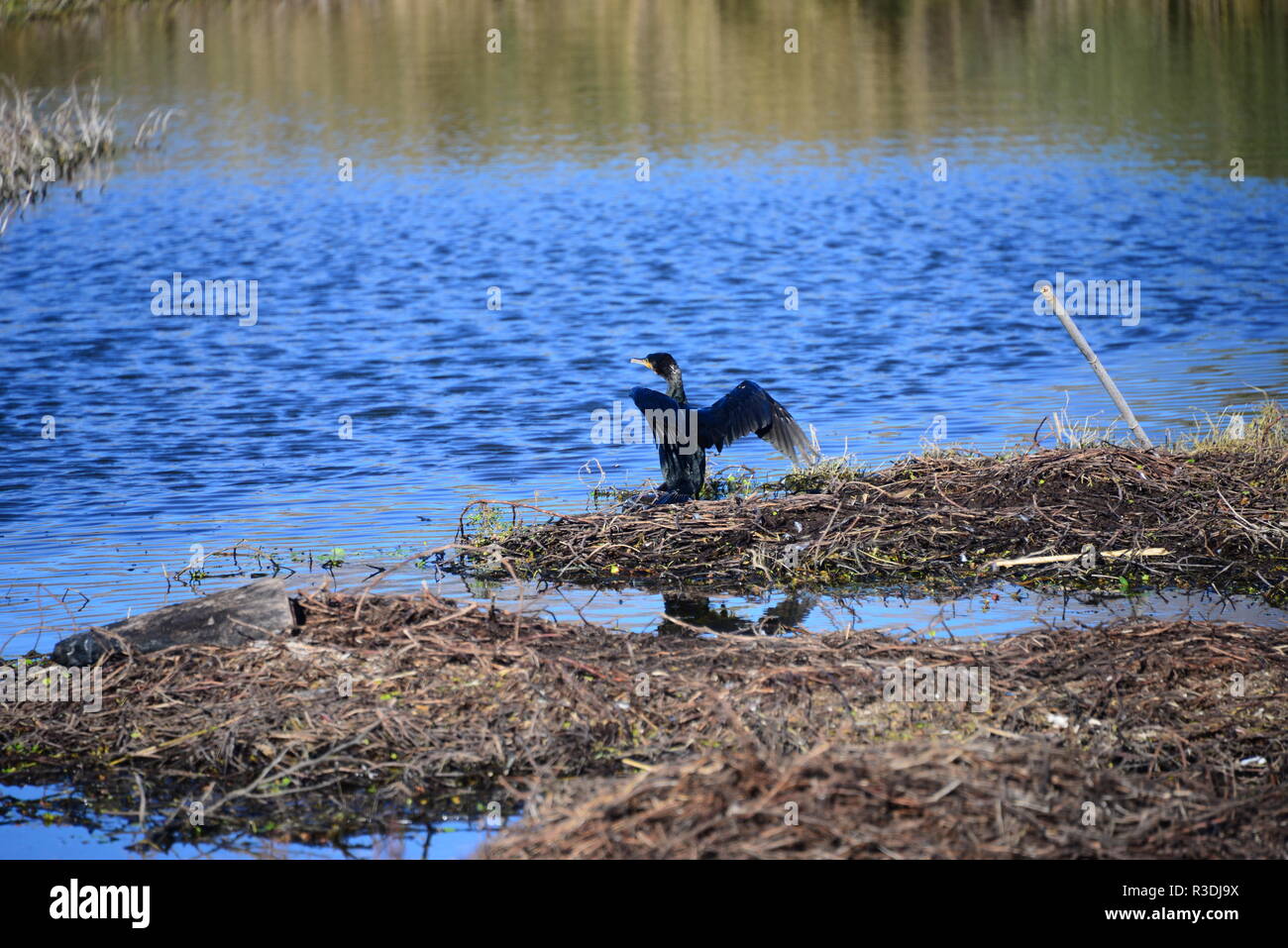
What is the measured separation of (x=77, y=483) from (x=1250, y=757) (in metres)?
9.96

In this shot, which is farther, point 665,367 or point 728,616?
point 665,367

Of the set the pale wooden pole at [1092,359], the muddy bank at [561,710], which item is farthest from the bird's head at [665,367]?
the muddy bank at [561,710]

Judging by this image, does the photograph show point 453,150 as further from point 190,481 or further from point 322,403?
point 190,481

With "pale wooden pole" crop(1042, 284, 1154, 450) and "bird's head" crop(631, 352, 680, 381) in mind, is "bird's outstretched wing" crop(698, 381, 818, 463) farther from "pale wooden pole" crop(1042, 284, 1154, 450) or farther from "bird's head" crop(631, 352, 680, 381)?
"pale wooden pole" crop(1042, 284, 1154, 450)

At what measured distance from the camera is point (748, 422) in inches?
383

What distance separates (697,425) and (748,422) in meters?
0.42

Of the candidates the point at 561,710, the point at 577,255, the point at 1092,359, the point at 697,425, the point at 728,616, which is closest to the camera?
the point at 561,710

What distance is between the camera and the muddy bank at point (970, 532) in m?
8.42

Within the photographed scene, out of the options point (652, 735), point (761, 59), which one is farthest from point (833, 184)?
point (652, 735)

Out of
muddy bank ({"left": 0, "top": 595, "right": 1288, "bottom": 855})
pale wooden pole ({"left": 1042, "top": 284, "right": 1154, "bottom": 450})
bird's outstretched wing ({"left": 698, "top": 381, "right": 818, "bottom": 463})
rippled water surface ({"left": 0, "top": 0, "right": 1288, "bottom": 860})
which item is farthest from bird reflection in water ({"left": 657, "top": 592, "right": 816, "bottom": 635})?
pale wooden pole ({"left": 1042, "top": 284, "right": 1154, "bottom": 450})

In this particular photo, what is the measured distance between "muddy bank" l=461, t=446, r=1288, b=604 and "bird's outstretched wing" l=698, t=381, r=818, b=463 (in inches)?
19.3

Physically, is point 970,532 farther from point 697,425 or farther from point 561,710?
point 561,710

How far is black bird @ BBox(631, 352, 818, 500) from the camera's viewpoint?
9461mm

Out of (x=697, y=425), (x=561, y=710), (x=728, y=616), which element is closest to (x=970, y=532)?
(x=728, y=616)
